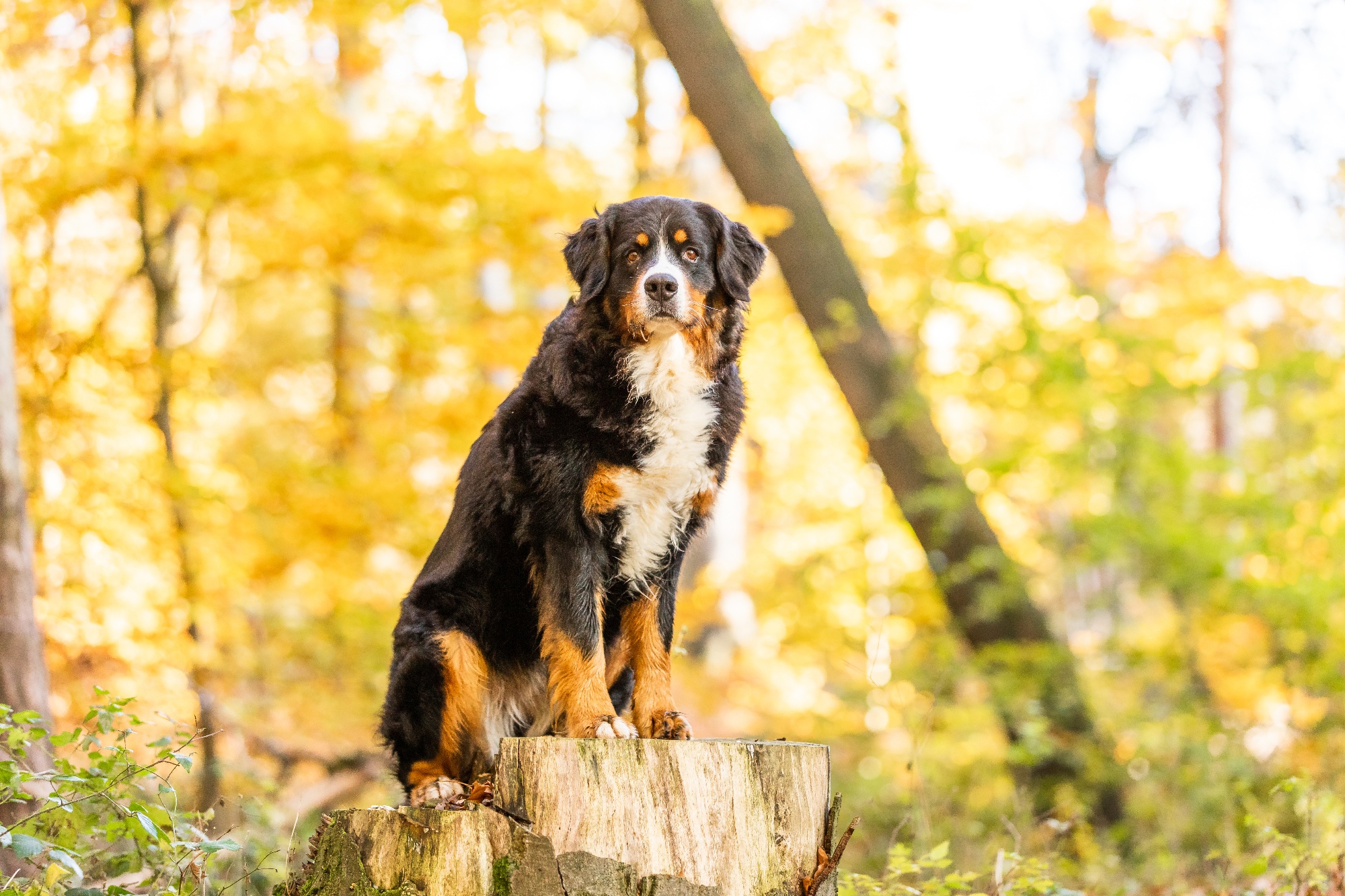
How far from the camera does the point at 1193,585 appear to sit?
7449 millimetres

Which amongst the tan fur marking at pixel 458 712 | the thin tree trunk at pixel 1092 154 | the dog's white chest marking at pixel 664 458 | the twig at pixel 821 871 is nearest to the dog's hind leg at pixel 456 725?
the tan fur marking at pixel 458 712

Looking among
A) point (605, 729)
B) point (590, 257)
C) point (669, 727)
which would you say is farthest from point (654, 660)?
point (590, 257)

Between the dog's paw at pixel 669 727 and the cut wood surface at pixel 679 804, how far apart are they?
21 centimetres

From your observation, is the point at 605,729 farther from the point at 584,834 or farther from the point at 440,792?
the point at 440,792

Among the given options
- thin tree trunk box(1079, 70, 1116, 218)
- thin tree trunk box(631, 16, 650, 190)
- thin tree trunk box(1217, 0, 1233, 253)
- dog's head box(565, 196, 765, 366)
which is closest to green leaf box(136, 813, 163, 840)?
dog's head box(565, 196, 765, 366)

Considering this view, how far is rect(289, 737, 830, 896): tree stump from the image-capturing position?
2855 millimetres

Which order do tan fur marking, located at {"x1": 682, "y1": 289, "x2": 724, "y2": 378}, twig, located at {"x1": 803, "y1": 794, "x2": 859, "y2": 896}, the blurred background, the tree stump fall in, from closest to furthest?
1. the tree stump
2. twig, located at {"x1": 803, "y1": 794, "x2": 859, "y2": 896}
3. tan fur marking, located at {"x1": 682, "y1": 289, "x2": 724, "y2": 378}
4. the blurred background

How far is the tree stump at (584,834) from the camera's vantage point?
286 centimetres

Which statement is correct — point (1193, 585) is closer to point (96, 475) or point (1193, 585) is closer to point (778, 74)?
point (778, 74)

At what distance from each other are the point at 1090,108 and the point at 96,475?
16626mm

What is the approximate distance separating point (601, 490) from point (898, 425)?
483cm

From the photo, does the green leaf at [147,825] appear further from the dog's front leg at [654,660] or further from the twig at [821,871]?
the twig at [821,871]

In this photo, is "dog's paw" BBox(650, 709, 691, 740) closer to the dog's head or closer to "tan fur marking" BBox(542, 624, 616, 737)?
"tan fur marking" BBox(542, 624, 616, 737)

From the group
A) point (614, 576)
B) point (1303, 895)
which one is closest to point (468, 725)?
point (614, 576)
